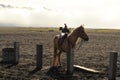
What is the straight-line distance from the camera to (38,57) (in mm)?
16797

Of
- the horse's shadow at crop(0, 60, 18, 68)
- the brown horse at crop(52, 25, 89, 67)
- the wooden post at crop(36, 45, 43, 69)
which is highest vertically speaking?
the brown horse at crop(52, 25, 89, 67)

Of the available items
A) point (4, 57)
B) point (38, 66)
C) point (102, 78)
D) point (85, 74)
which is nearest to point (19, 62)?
point (4, 57)

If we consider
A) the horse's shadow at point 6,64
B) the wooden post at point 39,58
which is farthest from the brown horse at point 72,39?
the horse's shadow at point 6,64

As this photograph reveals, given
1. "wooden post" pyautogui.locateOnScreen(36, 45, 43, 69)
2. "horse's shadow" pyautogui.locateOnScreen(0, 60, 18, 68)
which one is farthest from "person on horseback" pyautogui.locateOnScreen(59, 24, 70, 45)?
"horse's shadow" pyautogui.locateOnScreen(0, 60, 18, 68)

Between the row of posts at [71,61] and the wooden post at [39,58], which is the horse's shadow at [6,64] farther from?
the wooden post at [39,58]

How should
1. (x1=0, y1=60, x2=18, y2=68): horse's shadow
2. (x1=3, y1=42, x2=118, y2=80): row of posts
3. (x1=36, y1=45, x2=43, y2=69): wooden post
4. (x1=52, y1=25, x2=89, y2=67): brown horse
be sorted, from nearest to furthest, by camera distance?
(x1=3, y1=42, x2=118, y2=80): row of posts → (x1=36, y1=45, x2=43, y2=69): wooden post → (x1=52, y1=25, x2=89, y2=67): brown horse → (x1=0, y1=60, x2=18, y2=68): horse's shadow

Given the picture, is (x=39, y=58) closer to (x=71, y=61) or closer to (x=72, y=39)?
(x=72, y=39)

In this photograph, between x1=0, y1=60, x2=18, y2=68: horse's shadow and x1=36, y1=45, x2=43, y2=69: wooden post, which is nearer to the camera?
x1=36, y1=45, x2=43, y2=69: wooden post

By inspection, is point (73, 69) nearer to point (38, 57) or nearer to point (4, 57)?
point (38, 57)

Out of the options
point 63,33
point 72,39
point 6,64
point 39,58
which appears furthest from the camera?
point 6,64

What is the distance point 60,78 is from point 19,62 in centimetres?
526

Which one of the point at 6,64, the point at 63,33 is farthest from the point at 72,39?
the point at 6,64

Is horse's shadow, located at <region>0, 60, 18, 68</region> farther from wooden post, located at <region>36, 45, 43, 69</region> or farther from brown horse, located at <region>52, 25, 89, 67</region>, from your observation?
brown horse, located at <region>52, 25, 89, 67</region>

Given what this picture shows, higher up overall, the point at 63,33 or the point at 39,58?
the point at 63,33
